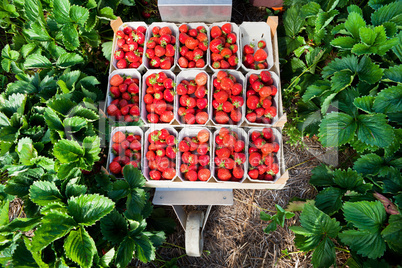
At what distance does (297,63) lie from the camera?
209cm

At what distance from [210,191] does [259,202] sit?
45 cm

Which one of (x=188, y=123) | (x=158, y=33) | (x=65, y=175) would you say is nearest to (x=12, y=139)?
(x=65, y=175)

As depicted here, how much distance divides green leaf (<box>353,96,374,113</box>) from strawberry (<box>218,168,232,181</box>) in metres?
0.82

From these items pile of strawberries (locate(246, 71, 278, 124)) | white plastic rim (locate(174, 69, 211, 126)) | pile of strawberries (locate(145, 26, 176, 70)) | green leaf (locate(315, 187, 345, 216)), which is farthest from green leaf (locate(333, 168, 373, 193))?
pile of strawberries (locate(145, 26, 176, 70))

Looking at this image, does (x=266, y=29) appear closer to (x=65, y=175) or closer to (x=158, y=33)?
(x=158, y=33)

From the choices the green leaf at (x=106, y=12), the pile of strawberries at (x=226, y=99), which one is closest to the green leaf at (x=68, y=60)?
the green leaf at (x=106, y=12)

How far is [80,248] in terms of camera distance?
3.85ft

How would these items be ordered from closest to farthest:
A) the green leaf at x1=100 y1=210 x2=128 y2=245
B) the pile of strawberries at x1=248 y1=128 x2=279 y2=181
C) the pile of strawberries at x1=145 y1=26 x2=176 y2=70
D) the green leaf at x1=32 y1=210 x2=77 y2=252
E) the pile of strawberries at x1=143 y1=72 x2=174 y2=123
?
the green leaf at x1=32 y1=210 x2=77 y2=252 < the green leaf at x1=100 y1=210 x2=128 y2=245 < the pile of strawberries at x1=248 y1=128 x2=279 y2=181 < the pile of strawberries at x1=143 y1=72 x2=174 y2=123 < the pile of strawberries at x1=145 y1=26 x2=176 y2=70

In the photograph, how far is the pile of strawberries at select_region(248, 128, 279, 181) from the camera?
1.67m

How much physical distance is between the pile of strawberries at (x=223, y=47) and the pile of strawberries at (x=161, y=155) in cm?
61

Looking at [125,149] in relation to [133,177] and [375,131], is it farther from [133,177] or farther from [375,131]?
[375,131]

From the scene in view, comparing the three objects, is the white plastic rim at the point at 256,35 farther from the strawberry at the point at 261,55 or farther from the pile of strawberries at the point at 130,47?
the pile of strawberries at the point at 130,47

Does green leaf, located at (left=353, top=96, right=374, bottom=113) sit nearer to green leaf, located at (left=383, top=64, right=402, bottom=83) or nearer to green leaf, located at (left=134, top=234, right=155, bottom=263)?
green leaf, located at (left=383, top=64, right=402, bottom=83)

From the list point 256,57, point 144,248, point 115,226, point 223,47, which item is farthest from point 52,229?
point 256,57
